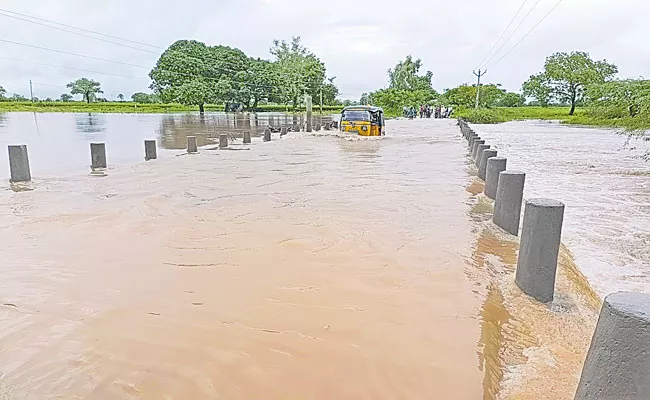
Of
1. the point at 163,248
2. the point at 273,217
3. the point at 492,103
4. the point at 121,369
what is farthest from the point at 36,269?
the point at 492,103

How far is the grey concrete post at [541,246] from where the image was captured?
165 inches

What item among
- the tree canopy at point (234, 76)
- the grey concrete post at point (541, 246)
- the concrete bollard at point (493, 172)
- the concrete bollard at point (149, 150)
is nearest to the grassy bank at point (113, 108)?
the tree canopy at point (234, 76)

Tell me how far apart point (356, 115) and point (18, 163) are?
16997mm

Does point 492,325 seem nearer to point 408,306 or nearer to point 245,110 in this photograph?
point 408,306

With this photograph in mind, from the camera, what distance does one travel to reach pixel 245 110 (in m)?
60.4

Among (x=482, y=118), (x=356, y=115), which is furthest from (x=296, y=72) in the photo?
(x=356, y=115)

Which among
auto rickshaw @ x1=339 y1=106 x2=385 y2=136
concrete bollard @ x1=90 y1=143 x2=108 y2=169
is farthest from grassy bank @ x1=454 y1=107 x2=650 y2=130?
concrete bollard @ x1=90 y1=143 x2=108 y2=169

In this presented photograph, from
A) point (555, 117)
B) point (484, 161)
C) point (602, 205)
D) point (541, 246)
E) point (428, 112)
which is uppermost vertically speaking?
point (428, 112)

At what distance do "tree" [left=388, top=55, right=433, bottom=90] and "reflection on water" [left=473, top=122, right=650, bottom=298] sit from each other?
55756 mm

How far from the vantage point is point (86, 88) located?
88.7 m

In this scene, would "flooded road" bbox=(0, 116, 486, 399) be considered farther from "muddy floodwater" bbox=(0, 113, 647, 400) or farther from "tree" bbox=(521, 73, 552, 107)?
"tree" bbox=(521, 73, 552, 107)

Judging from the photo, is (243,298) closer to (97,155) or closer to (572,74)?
(97,155)

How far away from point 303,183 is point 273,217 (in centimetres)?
326

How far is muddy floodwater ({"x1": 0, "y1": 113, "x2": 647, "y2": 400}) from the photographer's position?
3.18m
